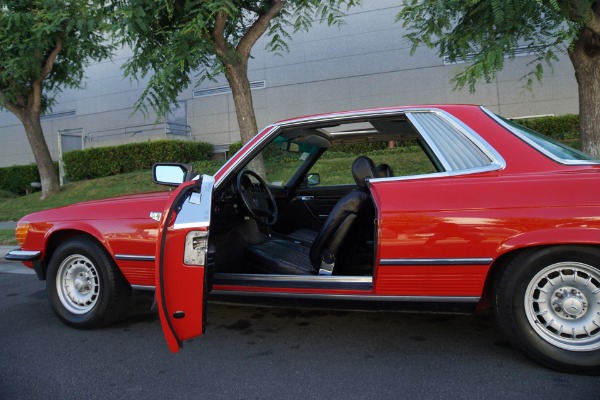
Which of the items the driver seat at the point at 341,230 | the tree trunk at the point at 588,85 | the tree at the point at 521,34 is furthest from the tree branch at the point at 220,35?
the driver seat at the point at 341,230

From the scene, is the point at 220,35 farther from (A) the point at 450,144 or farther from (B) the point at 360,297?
(B) the point at 360,297

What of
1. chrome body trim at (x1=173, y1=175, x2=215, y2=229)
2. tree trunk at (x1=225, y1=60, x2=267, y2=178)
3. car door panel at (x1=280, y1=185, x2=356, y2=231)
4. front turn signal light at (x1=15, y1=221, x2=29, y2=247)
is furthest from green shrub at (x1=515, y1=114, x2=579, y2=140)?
front turn signal light at (x1=15, y1=221, x2=29, y2=247)

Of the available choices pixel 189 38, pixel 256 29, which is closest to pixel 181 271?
pixel 189 38

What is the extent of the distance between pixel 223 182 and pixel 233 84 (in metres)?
6.34

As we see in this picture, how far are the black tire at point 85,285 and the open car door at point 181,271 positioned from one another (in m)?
1.11

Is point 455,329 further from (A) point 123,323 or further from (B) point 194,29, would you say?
(B) point 194,29

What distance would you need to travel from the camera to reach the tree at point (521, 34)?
5992 mm

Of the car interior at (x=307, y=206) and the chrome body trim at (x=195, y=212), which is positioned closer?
the chrome body trim at (x=195, y=212)

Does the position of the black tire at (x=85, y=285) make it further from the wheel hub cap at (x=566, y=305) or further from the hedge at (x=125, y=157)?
the hedge at (x=125, y=157)

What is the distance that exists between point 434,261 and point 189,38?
21.1 ft

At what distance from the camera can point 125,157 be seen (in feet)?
54.0

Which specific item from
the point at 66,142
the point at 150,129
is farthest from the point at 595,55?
the point at 66,142

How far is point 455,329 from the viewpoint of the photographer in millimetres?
3439

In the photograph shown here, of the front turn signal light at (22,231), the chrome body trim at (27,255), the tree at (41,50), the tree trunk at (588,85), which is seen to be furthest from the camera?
the tree at (41,50)
